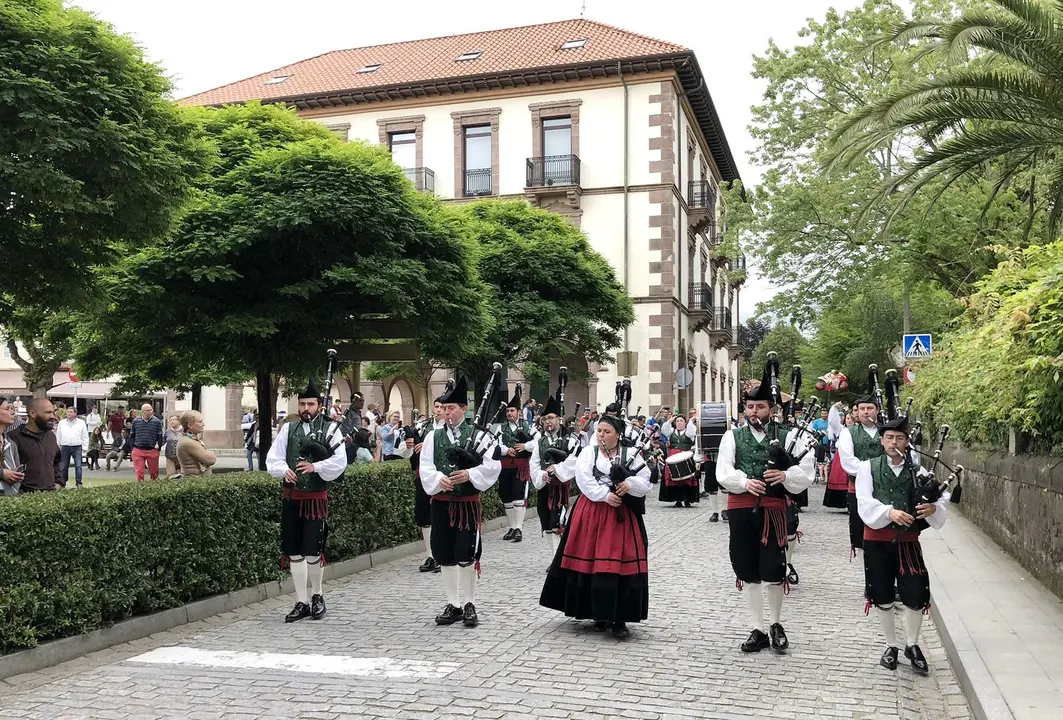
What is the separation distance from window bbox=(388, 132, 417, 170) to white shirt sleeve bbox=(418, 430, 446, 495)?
29579mm

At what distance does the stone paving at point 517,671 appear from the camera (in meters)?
6.14

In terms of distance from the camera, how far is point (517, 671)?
22.9 feet

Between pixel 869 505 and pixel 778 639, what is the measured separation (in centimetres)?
132

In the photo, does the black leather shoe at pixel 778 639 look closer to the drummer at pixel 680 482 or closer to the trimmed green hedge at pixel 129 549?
the trimmed green hedge at pixel 129 549

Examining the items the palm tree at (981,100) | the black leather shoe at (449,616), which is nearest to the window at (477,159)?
the palm tree at (981,100)

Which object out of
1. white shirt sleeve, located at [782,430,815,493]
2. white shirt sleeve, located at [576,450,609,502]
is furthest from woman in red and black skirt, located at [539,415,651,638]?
white shirt sleeve, located at [782,430,815,493]

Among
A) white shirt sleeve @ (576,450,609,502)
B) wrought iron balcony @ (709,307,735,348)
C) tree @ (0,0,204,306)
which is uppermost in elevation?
wrought iron balcony @ (709,307,735,348)

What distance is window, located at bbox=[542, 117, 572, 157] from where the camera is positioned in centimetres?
3594

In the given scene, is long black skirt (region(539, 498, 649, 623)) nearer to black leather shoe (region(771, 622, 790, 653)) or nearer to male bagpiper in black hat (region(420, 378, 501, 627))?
male bagpiper in black hat (region(420, 378, 501, 627))

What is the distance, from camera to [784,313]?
27734 mm

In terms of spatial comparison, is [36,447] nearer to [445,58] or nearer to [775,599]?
[775,599]

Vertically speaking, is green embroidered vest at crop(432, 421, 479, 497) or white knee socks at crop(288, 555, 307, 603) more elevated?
green embroidered vest at crop(432, 421, 479, 497)

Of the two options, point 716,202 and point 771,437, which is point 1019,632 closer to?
point 771,437

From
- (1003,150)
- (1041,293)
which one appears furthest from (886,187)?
(1041,293)
